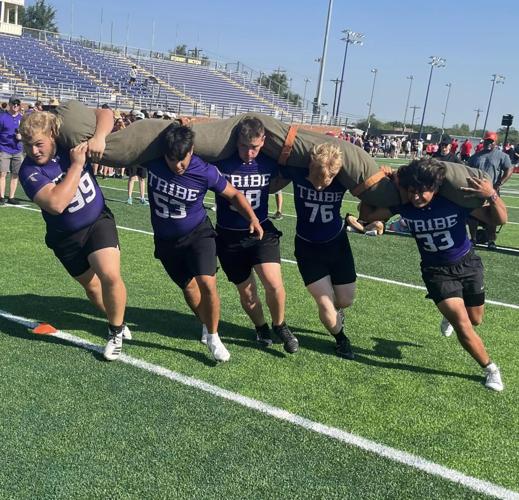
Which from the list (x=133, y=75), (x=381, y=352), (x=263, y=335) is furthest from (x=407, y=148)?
(x=263, y=335)

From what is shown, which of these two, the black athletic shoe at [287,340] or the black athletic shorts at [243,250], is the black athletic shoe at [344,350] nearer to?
the black athletic shoe at [287,340]

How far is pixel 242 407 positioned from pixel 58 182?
Answer: 1.98m

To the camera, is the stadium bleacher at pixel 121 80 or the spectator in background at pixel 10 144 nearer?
the spectator in background at pixel 10 144

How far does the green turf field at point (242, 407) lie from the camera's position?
301 cm

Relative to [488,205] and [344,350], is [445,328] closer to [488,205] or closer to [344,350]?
[344,350]

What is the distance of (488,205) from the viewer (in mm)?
4078

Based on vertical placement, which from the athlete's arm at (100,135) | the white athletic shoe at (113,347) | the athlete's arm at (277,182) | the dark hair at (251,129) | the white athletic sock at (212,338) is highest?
the dark hair at (251,129)

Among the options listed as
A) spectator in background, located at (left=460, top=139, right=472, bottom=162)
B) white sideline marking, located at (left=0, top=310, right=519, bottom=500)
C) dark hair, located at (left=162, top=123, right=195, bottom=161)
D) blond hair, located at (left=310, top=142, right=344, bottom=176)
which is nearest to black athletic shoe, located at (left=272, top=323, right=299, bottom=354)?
white sideline marking, located at (left=0, top=310, right=519, bottom=500)

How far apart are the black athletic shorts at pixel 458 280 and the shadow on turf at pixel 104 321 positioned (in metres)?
1.33

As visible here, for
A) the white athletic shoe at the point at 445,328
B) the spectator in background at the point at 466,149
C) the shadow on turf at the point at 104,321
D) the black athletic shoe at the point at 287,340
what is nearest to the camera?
the black athletic shoe at the point at 287,340

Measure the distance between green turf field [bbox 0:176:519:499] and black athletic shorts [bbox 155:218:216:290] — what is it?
72cm

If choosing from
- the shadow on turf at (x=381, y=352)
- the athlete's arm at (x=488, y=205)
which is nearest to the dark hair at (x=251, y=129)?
the athlete's arm at (x=488, y=205)

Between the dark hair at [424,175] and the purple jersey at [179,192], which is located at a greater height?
the dark hair at [424,175]

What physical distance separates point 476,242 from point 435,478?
26.0ft
